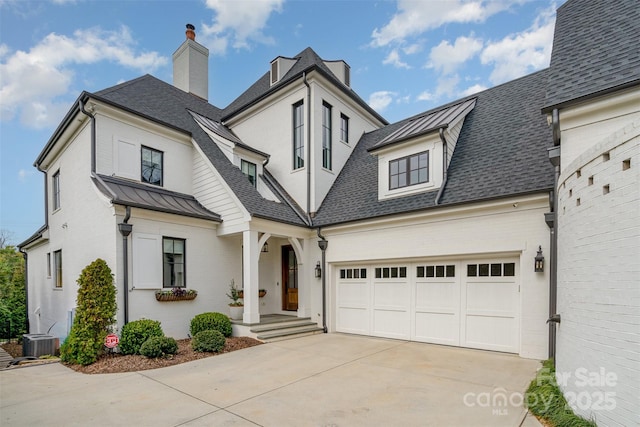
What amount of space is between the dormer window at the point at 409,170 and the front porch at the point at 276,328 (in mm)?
4796

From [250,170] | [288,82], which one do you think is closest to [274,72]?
[288,82]

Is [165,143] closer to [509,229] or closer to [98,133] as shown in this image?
[98,133]

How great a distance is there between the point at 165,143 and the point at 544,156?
33.5 ft

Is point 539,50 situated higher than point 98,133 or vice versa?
point 539,50

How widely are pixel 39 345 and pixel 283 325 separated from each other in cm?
613

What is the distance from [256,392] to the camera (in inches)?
185

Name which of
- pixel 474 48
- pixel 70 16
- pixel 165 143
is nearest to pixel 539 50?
pixel 474 48

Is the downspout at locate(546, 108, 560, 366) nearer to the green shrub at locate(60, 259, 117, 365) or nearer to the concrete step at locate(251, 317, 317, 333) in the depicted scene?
the concrete step at locate(251, 317, 317, 333)

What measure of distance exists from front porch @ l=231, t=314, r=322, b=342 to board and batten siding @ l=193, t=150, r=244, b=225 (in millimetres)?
2887

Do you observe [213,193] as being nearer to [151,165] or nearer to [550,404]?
[151,165]

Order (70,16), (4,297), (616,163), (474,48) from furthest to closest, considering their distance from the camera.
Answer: (4,297) → (474,48) → (70,16) → (616,163)

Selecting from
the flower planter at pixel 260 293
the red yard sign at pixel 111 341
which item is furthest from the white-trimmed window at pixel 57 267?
the flower planter at pixel 260 293

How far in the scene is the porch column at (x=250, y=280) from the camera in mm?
8578

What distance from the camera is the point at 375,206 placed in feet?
30.2
